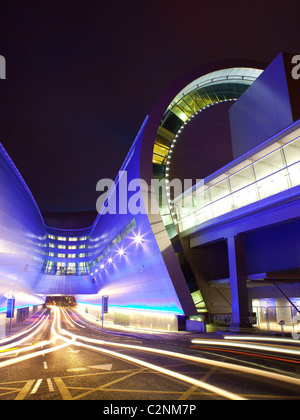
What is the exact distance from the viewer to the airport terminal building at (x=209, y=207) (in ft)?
75.3

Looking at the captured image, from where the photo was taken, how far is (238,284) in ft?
78.4

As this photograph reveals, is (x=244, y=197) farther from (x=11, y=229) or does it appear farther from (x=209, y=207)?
(x=11, y=229)

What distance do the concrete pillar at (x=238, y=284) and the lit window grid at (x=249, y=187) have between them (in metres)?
2.98

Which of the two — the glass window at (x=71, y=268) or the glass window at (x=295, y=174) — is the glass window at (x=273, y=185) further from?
the glass window at (x=71, y=268)

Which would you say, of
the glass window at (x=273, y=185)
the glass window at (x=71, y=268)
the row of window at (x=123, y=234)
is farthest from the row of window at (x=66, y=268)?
the glass window at (x=273, y=185)

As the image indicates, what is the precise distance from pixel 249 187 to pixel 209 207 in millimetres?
4014

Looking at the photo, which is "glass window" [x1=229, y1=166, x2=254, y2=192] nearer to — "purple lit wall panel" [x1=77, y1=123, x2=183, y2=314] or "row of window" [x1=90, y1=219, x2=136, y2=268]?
"purple lit wall panel" [x1=77, y1=123, x2=183, y2=314]

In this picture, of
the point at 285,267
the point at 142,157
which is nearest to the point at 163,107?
the point at 142,157

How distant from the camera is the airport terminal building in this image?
2295 centimetres

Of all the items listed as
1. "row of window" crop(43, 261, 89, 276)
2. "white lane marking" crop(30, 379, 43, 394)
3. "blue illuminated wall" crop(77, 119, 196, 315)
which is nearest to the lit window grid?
"blue illuminated wall" crop(77, 119, 196, 315)

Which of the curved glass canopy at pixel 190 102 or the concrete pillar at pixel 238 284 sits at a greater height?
the curved glass canopy at pixel 190 102

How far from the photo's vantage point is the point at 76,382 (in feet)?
29.8
